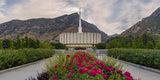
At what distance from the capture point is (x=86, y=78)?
5.44 feet

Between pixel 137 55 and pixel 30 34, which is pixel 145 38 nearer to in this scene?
pixel 137 55

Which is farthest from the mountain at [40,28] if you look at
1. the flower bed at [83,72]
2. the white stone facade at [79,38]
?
the flower bed at [83,72]

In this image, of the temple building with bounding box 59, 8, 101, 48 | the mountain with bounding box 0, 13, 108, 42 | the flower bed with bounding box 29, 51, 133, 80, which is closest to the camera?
the flower bed with bounding box 29, 51, 133, 80

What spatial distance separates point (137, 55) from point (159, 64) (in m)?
1.66

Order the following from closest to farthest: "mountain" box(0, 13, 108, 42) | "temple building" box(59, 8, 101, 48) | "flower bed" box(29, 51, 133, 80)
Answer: "flower bed" box(29, 51, 133, 80), "temple building" box(59, 8, 101, 48), "mountain" box(0, 13, 108, 42)

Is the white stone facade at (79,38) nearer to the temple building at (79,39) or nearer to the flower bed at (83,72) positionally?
the temple building at (79,39)

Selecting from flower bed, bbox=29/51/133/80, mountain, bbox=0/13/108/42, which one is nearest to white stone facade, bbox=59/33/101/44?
mountain, bbox=0/13/108/42

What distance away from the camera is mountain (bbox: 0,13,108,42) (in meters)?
66.6

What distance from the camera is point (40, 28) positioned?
73500 mm

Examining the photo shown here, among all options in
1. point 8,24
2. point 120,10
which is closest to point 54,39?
point 8,24

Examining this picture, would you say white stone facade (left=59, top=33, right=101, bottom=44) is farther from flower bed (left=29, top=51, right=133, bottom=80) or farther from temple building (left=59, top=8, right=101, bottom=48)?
flower bed (left=29, top=51, right=133, bottom=80)

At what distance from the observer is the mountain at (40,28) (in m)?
66.6

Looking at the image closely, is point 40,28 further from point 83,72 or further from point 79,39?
point 83,72

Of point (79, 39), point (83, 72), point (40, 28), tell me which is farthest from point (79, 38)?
point (40, 28)
